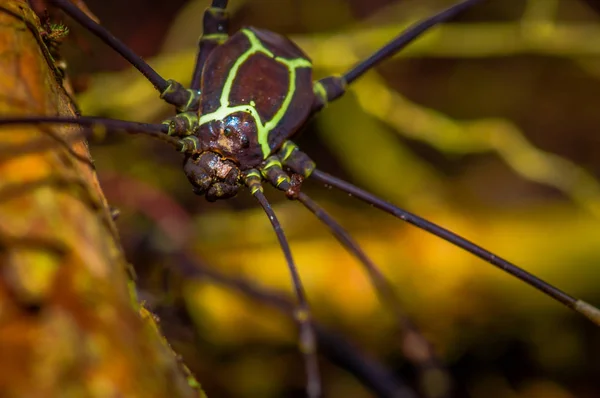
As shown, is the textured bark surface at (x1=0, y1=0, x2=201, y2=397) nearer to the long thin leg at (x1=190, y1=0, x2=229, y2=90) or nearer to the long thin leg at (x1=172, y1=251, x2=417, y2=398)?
the long thin leg at (x1=190, y1=0, x2=229, y2=90)

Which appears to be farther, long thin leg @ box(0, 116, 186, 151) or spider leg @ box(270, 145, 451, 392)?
spider leg @ box(270, 145, 451, 392)

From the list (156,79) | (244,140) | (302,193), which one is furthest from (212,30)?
(302,193)

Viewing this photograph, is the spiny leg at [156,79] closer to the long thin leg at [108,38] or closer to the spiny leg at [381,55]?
the long thin leg at [108,38]

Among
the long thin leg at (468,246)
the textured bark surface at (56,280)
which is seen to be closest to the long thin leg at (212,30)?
the long thin leg at (468,246)

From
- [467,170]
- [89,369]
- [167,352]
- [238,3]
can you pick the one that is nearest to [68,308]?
[89,369]

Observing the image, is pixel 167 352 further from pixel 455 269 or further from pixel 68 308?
pixel 455 269

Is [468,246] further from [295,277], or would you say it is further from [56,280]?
[56,280]


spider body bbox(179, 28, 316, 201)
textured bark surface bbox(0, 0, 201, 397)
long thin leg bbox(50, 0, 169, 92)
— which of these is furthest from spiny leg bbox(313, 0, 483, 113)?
textured bark surface bbox(0, 0, 201, 397)
